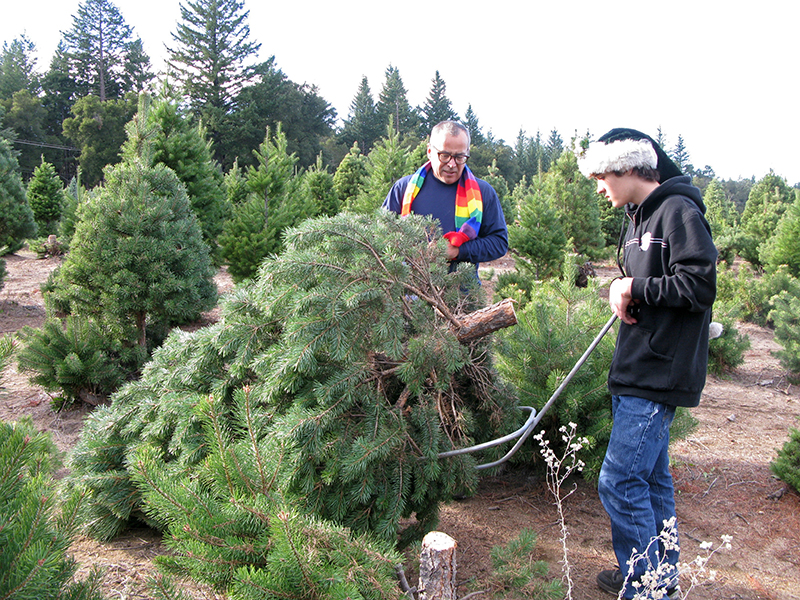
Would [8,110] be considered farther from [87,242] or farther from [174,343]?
[174,343]

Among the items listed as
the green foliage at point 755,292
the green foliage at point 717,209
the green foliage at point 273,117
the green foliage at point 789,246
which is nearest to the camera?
the green foliage at point 755,292

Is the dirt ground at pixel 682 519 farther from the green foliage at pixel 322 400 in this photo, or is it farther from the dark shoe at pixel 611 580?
the green foliage at pixel 322 400

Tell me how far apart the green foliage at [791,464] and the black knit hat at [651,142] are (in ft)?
7.88

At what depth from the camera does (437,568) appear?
1.67 meters

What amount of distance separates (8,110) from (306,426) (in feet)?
155

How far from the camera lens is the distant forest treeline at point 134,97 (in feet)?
115

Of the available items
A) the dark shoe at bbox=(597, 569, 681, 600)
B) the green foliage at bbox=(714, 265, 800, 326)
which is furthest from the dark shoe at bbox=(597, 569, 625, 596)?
the green foliage at bbox=(714, 265, 800, 326)

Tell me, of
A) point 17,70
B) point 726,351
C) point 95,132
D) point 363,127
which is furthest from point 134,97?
point 726,351

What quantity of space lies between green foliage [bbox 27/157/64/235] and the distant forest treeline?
1649 centimetres

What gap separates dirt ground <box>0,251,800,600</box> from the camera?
2.61 meters

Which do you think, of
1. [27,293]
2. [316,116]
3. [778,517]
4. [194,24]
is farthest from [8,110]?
[778,517]

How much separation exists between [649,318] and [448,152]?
1.72m

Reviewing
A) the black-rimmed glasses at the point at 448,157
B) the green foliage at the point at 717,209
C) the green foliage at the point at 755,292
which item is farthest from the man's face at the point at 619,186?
the green foliage at the point at 717,209

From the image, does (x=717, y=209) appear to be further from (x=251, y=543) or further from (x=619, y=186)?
(x=251, y=543)
